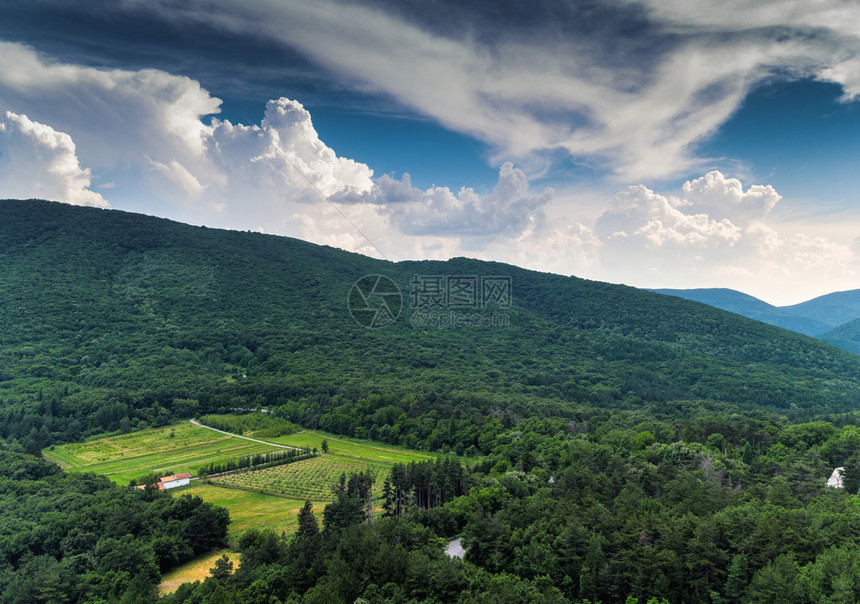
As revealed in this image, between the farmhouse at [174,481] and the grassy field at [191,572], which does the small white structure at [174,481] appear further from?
the grassy field at [191,572]

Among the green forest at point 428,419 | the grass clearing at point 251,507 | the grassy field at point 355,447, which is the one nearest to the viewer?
the green forest at point 428,419

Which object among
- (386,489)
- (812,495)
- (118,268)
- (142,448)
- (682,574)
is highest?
(118,268)

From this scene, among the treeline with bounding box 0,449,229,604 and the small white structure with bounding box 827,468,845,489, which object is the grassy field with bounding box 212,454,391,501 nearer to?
the treeline with bounding box 0,449,229,604

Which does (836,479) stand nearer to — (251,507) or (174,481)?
(251,507)

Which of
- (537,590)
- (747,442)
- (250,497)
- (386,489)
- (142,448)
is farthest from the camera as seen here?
(142,448)

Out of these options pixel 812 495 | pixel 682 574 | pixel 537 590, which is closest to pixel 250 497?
pixel 537 590

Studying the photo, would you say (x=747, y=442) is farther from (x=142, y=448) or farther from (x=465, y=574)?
(x=142, y=448)

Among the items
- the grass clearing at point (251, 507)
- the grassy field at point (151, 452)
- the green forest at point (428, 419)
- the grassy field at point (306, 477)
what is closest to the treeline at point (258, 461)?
the grassy field at point (306, 477)

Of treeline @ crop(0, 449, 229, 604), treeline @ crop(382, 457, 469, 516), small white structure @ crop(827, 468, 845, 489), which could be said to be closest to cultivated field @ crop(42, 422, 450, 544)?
treeline @ crop(0, 449, 229, 604)
